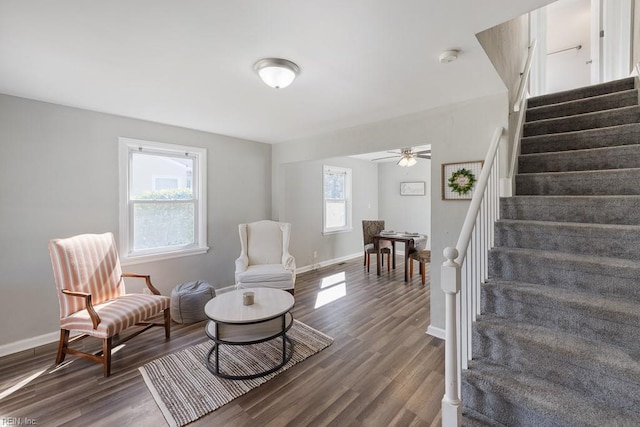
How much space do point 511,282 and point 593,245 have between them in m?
0.55

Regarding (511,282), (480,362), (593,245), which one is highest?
(593,245)

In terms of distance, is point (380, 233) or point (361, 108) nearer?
point (361, 108)

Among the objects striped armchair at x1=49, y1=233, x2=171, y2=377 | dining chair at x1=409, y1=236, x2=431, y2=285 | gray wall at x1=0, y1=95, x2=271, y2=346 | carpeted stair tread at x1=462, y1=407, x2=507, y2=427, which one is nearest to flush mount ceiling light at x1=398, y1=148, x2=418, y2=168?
dining chair at x1=409, y1=236, x2=431, y2=285

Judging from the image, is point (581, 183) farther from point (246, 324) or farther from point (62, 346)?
point (62, 346)

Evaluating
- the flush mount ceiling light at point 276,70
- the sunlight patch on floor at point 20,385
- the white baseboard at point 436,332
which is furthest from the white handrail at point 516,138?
the sunlight patch on floor at point 20,385

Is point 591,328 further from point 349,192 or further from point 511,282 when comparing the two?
point 349,192

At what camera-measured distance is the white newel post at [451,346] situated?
55.4 inches

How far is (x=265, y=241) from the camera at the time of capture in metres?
4.02

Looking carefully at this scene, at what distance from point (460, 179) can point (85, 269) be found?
3.69 meters

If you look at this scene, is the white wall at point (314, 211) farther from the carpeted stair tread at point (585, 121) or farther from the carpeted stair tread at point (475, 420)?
the carpeted stair tread at point (475, 420)

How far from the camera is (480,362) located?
5.27 ft

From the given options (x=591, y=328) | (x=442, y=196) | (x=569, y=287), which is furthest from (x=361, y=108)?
(x=591, y=328)

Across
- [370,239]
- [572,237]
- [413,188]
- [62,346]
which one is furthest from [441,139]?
[62,346]

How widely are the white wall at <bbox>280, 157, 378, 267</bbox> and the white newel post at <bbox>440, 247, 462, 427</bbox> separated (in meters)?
3.57
